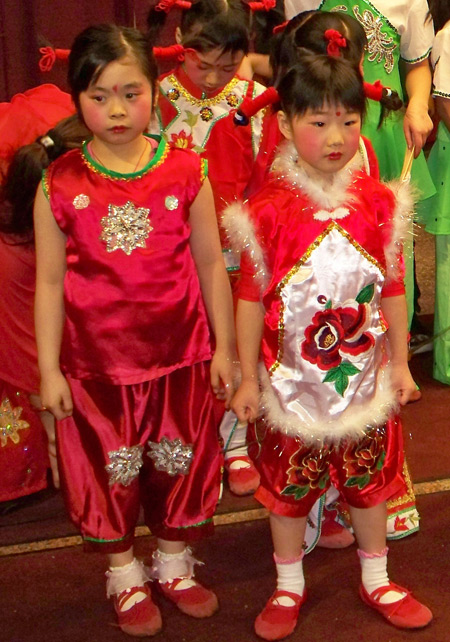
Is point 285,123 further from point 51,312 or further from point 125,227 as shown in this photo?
point 51,312

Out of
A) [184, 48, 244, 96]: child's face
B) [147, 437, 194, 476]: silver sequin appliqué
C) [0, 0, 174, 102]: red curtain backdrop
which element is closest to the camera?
[147, 437, 194, 476]: silver sequin appliqué

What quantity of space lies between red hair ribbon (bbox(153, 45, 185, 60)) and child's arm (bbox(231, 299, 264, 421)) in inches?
23.0

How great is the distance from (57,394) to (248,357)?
0.35 m

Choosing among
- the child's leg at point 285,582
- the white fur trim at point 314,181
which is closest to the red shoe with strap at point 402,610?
the child's leg at point 285,582

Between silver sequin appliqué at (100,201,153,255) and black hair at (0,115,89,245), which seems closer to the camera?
silver sequin appliqué at (100,201,153,255)

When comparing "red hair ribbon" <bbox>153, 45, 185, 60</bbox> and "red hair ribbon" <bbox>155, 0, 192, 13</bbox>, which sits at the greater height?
"red hair ribbon" <bbox>155, 0, 192, 13</bbox>

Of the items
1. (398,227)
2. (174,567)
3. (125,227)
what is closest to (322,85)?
(398,227)

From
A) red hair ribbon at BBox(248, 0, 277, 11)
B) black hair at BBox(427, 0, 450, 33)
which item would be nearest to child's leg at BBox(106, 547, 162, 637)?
red hair ribbon at BBox(248, 0, 277, 11)

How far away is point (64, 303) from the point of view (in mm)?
1625

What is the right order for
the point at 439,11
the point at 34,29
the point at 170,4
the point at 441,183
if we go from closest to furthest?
1. the point at 170,4
2. the point at 439,11
3. the point at 441,183
4. the point at 34,29

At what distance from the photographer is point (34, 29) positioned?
3.17 metres

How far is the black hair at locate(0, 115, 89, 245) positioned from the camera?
1.73 m

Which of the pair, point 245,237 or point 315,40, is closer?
point 245,237

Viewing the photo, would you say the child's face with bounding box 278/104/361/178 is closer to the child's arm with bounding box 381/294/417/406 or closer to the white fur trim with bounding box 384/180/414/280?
the white fur trim with bounding box 384/180/414/280
